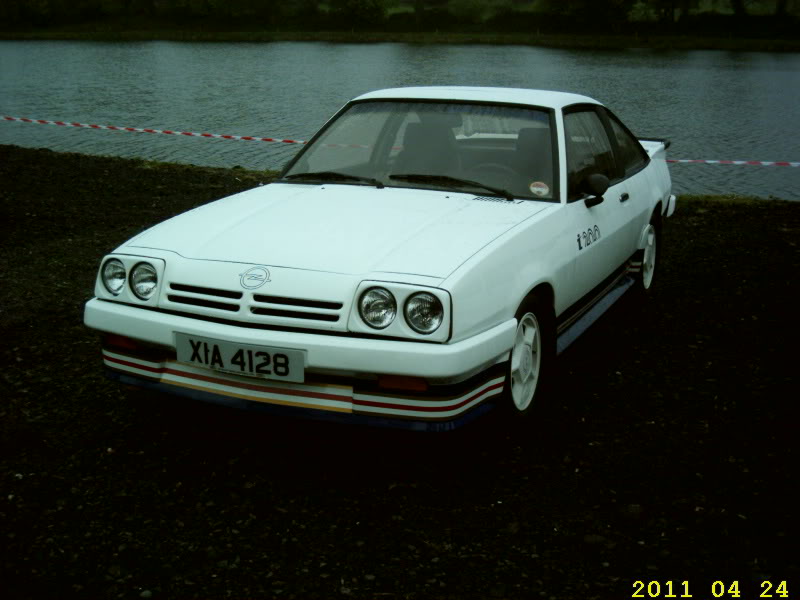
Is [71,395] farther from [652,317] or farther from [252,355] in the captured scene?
[652,317]

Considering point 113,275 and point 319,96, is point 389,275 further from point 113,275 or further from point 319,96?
point 319,96

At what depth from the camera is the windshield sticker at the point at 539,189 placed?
4.39 m

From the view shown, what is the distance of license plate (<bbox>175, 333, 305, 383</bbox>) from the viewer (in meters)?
3.28

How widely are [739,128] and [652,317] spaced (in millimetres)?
13498

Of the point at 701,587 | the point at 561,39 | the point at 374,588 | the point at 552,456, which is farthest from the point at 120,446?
the point at 561,39

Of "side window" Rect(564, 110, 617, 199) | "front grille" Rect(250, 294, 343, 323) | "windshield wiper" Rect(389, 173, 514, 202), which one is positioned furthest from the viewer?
"side window" Rect(564, 110, 617, 199)

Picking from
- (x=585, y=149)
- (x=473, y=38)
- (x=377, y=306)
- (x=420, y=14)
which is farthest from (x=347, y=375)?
(x=420, y=14)

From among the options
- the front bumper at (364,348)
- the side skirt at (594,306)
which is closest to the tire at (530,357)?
the side skirt at (594,306)

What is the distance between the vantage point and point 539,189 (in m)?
4.41

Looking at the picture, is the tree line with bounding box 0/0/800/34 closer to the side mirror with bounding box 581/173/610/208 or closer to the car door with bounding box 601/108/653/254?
the car door with bounding box 601/108/653/254

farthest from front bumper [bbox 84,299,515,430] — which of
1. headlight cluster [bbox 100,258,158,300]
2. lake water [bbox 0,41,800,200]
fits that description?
lake water [bbox 0,41,800,200]

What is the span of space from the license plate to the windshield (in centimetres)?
139

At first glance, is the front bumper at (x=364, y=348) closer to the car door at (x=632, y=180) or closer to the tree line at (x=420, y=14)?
the car door at (x=632, y=180)

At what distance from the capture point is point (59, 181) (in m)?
10.1
